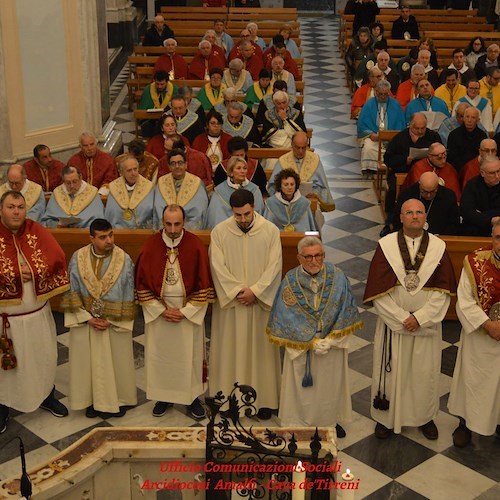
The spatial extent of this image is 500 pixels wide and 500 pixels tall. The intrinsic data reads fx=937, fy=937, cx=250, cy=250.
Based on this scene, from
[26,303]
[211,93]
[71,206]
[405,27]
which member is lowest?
[26,303]

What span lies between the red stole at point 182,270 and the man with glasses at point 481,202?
2.98 m

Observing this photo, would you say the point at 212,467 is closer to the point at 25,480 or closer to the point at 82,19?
the point at 25,480

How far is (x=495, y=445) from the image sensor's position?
6.97 m

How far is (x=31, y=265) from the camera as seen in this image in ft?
22.5

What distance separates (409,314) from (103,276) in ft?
7.39

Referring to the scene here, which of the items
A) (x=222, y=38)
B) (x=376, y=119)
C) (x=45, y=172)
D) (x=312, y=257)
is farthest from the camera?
(x=222, y=38)

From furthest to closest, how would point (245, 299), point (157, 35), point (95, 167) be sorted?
point (157, 35) < point (95, 167) < point (245, 299)

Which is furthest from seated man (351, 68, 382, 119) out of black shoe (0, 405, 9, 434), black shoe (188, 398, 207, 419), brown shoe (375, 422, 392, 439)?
black shoe (0, 405, 9, 434)

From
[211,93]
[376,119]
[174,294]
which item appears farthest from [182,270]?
[211,93]

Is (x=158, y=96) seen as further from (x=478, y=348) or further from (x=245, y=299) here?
(x=478, y=348)

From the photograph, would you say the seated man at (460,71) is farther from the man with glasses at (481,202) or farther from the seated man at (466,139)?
the man with glasses at (481,202)

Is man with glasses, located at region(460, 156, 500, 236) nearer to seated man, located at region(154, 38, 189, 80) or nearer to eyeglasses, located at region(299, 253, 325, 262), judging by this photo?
eyeglasses, located at region(299, 253, 325, 262)

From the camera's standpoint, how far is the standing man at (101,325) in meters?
6.95

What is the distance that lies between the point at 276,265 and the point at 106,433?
6.98ft
